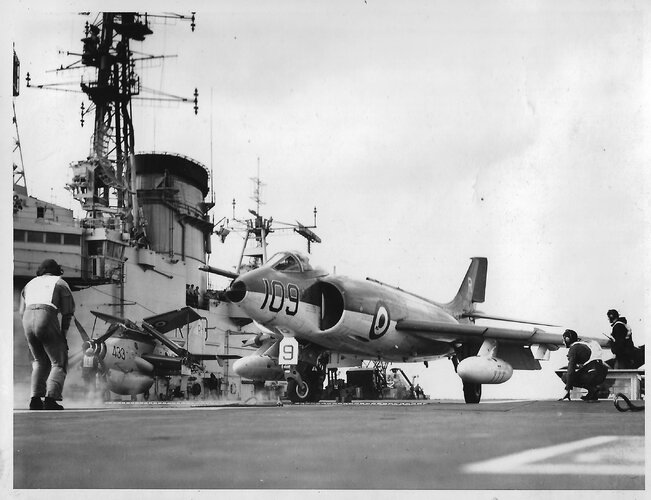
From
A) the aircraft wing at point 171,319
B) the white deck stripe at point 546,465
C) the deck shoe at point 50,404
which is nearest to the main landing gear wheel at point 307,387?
the deck shoe at point 50,404

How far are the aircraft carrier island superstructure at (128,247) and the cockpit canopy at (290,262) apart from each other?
25.5 feet

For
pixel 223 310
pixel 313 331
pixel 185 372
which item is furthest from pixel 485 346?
pixel 223 310

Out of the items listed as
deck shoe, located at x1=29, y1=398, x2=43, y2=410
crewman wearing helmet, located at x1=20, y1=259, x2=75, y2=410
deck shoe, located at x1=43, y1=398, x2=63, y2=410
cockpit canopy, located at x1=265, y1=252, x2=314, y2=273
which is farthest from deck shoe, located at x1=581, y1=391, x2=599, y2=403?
deck shoe, located at x1=29, y1=398, x2=43, y2=410

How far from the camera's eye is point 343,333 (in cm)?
1589

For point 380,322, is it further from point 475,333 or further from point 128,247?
point 128,247

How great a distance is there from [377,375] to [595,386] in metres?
18.1

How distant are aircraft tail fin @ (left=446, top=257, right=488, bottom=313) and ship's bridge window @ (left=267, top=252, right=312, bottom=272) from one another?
814cm

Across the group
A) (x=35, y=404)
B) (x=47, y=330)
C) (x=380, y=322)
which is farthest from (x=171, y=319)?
(x=47, y=330)

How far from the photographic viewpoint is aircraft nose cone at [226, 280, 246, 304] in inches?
545

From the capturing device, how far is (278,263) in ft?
50.4

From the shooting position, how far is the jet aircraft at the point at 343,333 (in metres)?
14.9

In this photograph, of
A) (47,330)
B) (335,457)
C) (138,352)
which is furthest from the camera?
(138,352)

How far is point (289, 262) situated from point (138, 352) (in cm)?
1242

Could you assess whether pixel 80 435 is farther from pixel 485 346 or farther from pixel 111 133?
pixel 111 133
